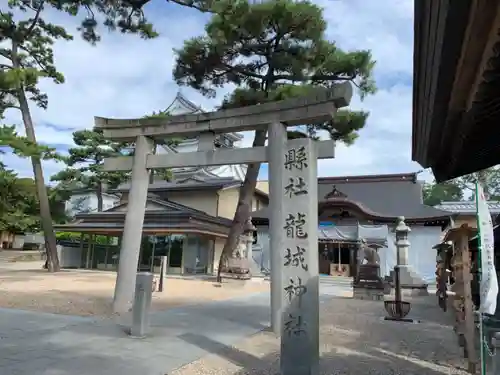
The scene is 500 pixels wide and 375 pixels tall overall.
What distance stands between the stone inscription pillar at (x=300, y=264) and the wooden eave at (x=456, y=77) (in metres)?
1.62

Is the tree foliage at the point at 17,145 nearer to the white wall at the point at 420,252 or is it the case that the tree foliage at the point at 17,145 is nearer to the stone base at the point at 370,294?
the stone base at the point at 370,294

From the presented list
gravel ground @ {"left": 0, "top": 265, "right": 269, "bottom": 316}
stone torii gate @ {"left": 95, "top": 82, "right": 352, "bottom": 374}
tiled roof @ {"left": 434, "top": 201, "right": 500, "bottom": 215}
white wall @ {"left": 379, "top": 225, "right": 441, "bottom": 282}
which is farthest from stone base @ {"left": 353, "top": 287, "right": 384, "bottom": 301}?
tiled roof @ {"left": 434, "top": 201, "right": 500, "bottom": 215}

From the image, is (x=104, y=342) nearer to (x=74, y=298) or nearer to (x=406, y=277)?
(x=74, y=298)

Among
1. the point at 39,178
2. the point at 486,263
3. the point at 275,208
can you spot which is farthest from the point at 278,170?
the point at 39,178

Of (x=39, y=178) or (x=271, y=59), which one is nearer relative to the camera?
(x=271, y=59)

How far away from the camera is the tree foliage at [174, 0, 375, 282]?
1479 cm

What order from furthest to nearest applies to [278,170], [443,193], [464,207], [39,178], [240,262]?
[443,193]
[464,207]
[39,178]
[240,262]
[278,170]

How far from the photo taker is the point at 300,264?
536cm

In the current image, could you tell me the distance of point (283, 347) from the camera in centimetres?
511

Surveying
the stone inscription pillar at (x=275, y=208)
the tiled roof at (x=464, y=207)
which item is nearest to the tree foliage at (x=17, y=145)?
the stone inscription pillar at (x=275, y=208)

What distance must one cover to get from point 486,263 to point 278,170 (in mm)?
4330

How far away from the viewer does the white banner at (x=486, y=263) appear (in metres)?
3.76

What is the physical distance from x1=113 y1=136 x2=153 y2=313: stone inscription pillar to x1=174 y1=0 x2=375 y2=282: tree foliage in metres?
6.97

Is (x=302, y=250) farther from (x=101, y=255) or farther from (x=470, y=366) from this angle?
(x=101, y=255)
